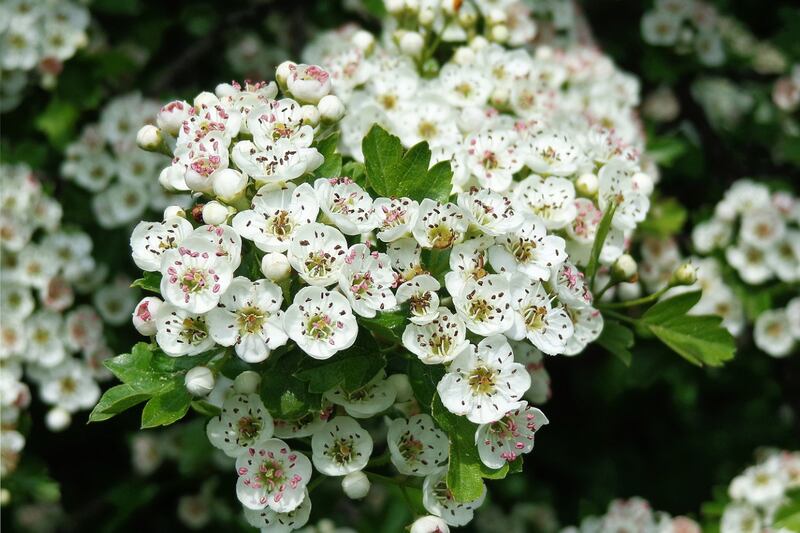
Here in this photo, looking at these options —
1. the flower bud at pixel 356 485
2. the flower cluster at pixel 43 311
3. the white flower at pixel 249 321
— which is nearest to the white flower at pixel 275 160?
the white flower at pixel 249 321

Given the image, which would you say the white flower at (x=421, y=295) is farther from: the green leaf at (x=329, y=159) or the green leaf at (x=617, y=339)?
the green leaf at (x=617, y=339)

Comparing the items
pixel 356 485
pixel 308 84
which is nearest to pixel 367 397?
pixel 356 485

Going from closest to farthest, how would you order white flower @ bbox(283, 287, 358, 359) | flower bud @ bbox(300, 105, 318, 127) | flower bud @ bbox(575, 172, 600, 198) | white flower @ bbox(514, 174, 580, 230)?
white flower @ bbox(283, 287, 358, 359)
flower bud @ bbox(300, 105, 318, 127)
white flower @ bbox(514, 174, 580, 230)
flower bud @ bbox(575, 172, 600, 198)

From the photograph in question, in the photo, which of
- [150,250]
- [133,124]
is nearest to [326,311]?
[150,250]

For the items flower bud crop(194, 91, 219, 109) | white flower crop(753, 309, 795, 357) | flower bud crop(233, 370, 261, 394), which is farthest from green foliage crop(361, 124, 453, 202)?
white flower crop(753, 309, 795, 357)

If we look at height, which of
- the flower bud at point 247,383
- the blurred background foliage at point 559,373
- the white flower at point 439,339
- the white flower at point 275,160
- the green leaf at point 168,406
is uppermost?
the white flower at point 275,160

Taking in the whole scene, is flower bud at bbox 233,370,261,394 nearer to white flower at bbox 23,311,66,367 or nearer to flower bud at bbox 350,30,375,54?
flower bud at bbox 350,30,375,54

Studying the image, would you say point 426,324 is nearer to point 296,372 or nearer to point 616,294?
Answer: point 296,372
